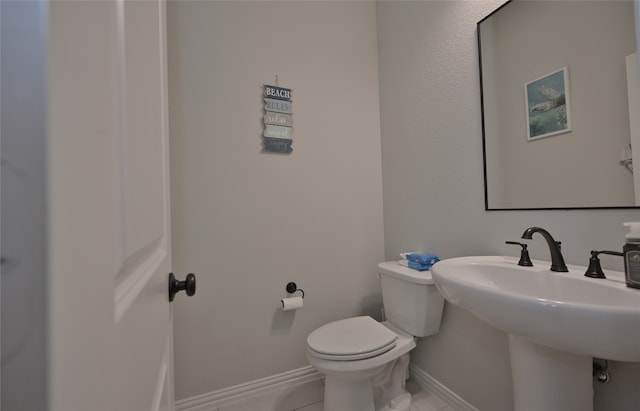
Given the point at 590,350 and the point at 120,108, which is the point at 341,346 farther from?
the point at 120,108

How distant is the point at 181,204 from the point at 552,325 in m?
1.44

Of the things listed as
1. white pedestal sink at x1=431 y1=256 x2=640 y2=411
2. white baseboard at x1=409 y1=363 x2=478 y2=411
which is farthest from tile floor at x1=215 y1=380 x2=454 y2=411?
white pedestal sink at x1=431 y1=256 x2=640 y2=411

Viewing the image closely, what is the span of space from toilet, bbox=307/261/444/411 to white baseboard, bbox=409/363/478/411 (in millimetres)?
163

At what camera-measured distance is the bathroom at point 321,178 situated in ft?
4.06

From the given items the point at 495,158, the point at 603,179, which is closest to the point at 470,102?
the point at 495,158

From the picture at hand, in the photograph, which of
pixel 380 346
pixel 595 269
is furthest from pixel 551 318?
pixel 380 346

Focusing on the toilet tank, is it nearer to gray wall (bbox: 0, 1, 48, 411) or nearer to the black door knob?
the black door knob

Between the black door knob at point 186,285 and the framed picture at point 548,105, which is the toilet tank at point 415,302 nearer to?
the framed picture at point 548,105

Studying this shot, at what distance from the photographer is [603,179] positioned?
2.68 feet

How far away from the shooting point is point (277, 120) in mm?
1497

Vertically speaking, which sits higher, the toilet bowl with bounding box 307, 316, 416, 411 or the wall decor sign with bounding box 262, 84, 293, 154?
the wall decor sign with bounding box 262, 84, 293, 154

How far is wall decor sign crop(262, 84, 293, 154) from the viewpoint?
4.84ft

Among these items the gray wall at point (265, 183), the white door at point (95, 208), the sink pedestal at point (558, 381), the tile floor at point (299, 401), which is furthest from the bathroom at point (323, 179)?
the white door at point (95, 208)

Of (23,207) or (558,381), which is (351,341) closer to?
(558,381)
